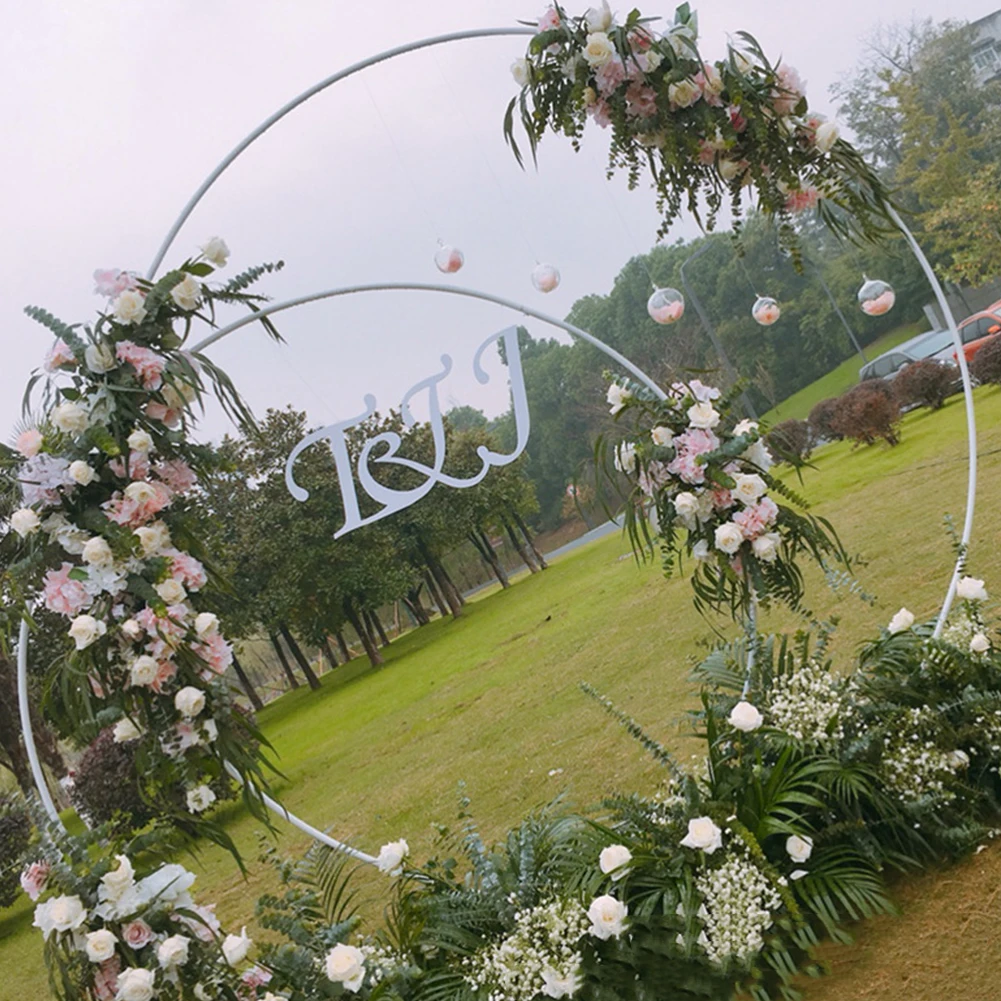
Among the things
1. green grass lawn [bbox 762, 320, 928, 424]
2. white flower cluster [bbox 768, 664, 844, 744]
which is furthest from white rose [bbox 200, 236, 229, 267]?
green grass lawn [bbox 762, 320, 928, 424]

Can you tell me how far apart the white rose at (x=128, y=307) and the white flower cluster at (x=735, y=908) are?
2486 mm

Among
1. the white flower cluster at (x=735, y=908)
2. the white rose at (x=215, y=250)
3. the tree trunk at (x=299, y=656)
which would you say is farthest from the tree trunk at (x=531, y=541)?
the white flower cluster at (x=735, y=908)

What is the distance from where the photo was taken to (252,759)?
306 centimetres

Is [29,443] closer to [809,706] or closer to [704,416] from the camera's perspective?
[704,416]

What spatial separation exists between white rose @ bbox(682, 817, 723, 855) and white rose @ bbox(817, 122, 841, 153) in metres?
2.45

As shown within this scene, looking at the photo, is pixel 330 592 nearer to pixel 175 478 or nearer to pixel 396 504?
pixel 396 504

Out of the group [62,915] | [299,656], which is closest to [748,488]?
[62,915]

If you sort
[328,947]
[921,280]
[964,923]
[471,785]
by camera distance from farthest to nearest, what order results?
[921,280]
[471,785]
[328,947]
[964,923]

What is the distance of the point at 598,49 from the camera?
3463mm

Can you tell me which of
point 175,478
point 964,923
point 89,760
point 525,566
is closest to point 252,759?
point 175,478

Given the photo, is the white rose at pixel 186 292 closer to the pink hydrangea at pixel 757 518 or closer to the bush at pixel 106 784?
the pink hydrangea at pixel 757 518

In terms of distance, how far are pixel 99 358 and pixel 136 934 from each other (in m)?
1.73

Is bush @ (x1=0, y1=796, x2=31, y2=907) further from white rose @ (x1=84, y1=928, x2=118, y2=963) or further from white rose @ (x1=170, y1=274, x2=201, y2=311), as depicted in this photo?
white rose @ (x1=170, y1=274, x2=201, y2=311)

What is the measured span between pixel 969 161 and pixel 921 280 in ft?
14.0
